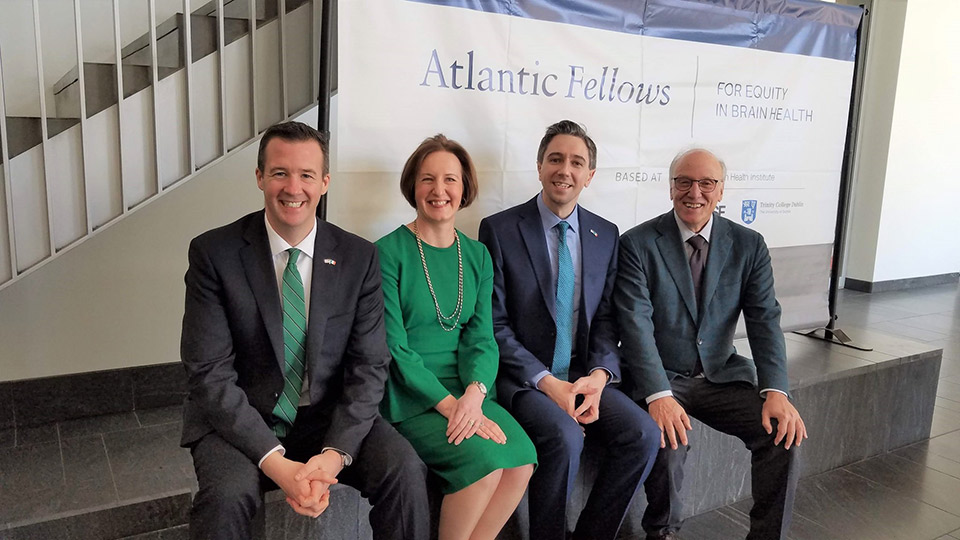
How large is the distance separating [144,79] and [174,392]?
1696 mm

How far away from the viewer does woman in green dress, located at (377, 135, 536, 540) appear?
199cm

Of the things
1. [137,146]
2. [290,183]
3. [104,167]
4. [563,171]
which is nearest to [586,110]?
[563,171]

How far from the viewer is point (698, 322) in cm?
259

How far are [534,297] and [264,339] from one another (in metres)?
0.97

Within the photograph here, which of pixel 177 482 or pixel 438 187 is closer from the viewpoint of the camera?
pixel 438 187

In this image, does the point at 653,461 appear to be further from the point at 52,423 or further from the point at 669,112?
the point at 52,423

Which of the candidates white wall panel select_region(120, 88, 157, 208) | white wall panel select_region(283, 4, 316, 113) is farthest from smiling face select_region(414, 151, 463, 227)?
white wall panel select_region(120, 88, 157, 208)

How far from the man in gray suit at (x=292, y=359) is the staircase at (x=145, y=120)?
70 cm

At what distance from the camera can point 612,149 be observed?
3.09 meters

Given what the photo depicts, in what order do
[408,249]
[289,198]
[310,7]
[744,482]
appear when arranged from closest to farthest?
[289,198] → [408,249] → [310,7] → [744,482]

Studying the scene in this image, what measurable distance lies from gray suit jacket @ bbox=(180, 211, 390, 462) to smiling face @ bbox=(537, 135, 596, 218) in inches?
29.5

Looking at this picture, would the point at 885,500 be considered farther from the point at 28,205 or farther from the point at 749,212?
the point at 28,205

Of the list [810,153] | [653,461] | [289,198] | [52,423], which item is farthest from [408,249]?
[810,153]

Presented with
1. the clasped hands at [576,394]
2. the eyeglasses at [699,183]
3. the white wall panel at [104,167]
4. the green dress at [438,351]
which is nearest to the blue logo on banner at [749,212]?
the eyeglasses at [699,183]
